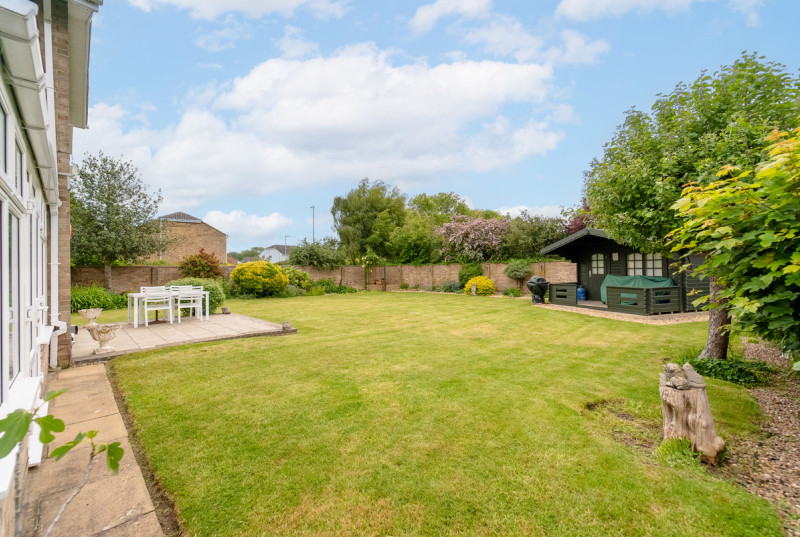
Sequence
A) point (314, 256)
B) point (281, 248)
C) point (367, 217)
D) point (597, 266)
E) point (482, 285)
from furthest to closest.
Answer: point (281, 248)
point (367, 217)
point (314, 256)
point (482, 285)
point (597, 266)

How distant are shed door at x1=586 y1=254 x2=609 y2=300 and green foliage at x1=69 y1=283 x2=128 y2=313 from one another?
682 inches

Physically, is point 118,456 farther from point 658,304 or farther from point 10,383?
point 658,304

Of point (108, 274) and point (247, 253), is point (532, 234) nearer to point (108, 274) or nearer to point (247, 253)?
point (108, 274)

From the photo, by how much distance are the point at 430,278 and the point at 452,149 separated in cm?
719

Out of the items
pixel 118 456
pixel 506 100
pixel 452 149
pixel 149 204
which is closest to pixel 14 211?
pixel 118 456

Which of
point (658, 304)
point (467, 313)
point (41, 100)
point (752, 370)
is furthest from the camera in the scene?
point (467, 313)

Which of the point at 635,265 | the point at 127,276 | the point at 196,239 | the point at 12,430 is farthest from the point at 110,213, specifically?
the point at 635,265

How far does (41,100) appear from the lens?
5.83 ft

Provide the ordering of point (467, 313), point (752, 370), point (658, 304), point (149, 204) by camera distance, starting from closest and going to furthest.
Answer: point (752, 370) < point (658, 304) < point (467, 313) < point (149, 204)

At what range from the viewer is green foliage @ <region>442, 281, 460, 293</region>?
62.2 ft

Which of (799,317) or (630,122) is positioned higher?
(630,122)

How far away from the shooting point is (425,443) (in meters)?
2.92

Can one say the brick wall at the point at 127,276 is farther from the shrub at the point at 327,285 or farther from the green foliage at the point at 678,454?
the green foliage at the point at 678,454

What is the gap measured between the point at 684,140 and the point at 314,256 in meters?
17.7
